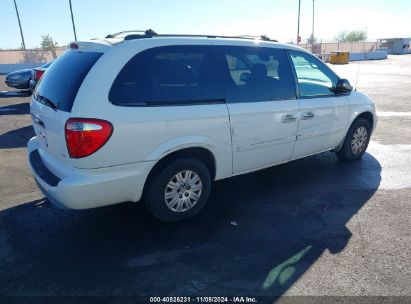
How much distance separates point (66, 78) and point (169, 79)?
3.26 feet

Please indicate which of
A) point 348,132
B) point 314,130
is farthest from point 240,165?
point 348,132

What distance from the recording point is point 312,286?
2.90 meters

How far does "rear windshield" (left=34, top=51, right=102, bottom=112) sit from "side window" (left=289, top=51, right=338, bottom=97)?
8.54 feet

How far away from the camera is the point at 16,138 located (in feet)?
25.3

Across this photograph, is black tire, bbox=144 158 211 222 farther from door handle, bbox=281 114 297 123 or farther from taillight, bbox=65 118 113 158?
door handle, bbox=281 114 297 123

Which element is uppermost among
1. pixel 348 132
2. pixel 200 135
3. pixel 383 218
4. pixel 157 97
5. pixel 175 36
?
pixel 175 36

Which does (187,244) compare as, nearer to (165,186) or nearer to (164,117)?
(165,186)

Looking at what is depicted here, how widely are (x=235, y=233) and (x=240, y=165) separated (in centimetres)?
88

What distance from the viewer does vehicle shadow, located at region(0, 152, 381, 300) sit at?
9.64ft

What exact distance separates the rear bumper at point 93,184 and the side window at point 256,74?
1.35 meters

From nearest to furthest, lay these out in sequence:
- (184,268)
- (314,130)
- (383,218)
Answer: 1. (184,268)
2. (383,218)
3. (314,130)

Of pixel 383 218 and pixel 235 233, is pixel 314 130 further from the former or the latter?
pixel 235 233

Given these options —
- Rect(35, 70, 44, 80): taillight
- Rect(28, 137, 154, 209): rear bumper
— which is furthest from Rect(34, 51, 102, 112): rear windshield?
Rect(35, 70, 44, 80): taillight

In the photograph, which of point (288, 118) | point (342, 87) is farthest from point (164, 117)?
point (342, 87)
